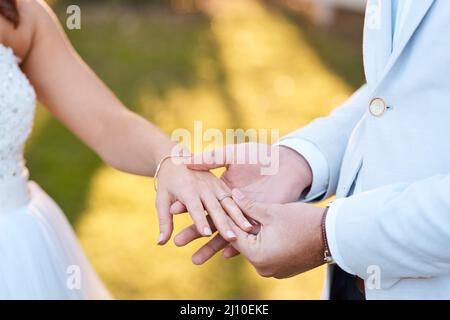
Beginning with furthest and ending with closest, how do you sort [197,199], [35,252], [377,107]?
[35,252] → [197,199] → [377,107]

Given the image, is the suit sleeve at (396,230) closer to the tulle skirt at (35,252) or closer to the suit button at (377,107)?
the suit button at (377,107)

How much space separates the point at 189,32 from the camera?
8.64 m

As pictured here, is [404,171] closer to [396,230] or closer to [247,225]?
[396,230]

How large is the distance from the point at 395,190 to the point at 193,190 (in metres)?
0.57

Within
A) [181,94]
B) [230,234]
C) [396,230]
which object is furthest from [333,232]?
[181,94]

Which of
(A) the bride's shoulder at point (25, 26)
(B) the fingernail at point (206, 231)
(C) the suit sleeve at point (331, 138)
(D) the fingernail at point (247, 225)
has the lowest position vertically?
(B) the fingernail at point (206, 231)

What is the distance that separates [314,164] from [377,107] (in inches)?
13.1

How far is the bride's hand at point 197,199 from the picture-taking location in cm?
191

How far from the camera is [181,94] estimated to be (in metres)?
6.67

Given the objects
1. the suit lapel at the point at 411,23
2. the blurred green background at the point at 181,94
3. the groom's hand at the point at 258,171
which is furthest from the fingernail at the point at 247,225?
the blurred green background at the point at 181,94

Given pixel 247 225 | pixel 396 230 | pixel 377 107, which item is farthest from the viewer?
pixel 247 225

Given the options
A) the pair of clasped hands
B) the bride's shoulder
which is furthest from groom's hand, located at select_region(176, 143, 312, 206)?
the bride's shoulder

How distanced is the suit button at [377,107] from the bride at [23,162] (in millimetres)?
422

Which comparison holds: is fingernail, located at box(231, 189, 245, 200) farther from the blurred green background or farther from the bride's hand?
the blurred green background
